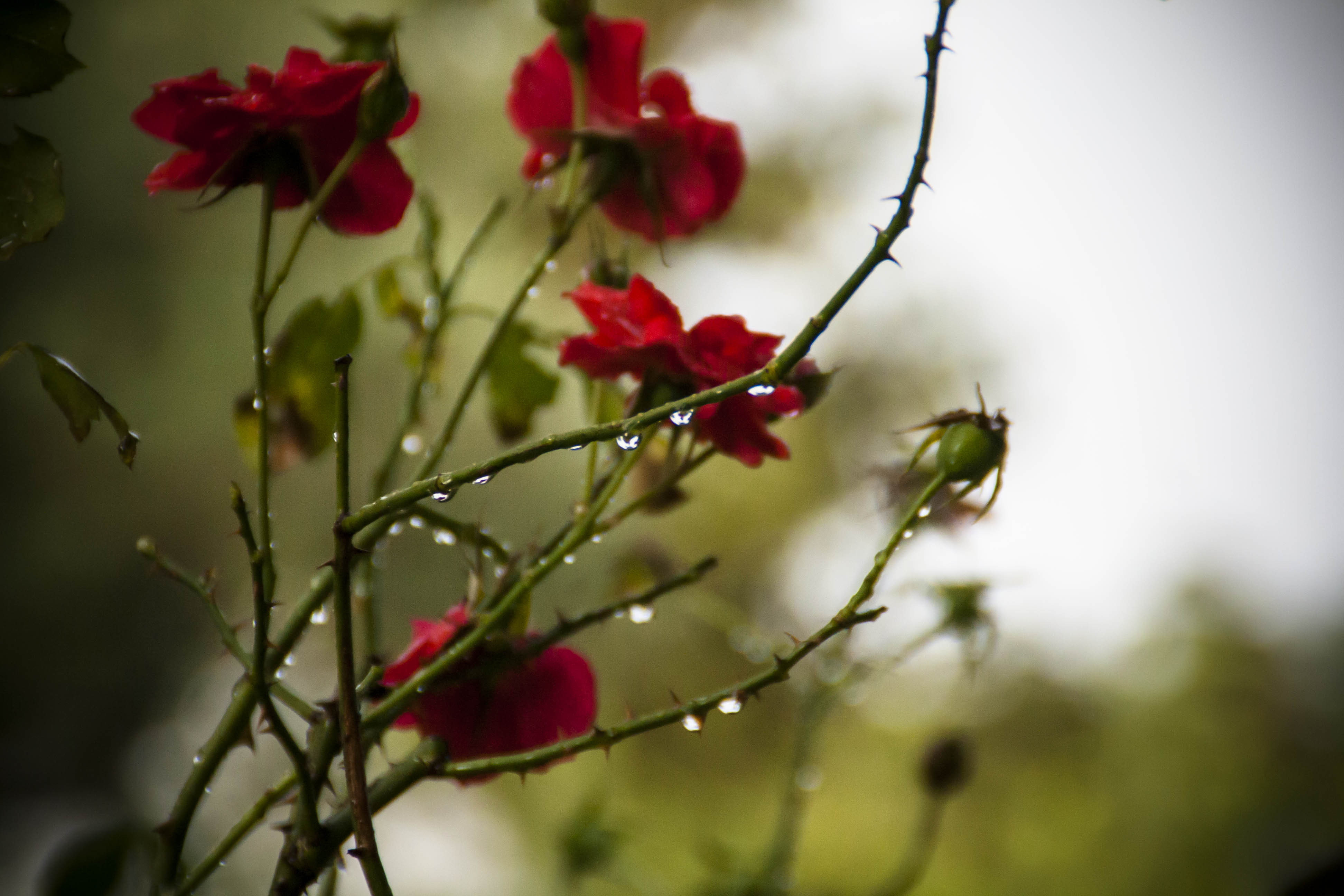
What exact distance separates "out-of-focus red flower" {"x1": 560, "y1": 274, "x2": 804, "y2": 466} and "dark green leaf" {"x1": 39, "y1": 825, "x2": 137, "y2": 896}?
178 millimetres

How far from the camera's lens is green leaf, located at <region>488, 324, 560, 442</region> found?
11.4 inches

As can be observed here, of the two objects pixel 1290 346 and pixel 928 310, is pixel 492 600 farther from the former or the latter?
pixel 928 310

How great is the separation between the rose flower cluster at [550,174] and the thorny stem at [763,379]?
0.02 metres

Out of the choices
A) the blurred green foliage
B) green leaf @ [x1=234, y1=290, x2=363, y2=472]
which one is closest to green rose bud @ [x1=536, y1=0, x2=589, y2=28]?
green leaf @ [x1=234, y1=290, x2=363, y2=472]

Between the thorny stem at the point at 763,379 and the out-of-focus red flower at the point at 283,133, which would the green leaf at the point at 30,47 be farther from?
the thorny stem at the point at 763,379

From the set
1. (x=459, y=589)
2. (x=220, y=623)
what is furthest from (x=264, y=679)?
(x=459, y=589)

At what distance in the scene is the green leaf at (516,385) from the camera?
0.29 meters

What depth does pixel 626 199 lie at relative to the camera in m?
0.26

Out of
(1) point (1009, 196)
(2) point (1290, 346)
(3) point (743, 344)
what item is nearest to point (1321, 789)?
(2) point (1290, 346)

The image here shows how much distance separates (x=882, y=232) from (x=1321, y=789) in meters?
0.89

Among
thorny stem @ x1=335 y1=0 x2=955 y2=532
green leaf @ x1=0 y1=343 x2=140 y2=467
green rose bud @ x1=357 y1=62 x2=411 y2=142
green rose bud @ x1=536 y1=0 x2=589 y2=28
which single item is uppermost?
green rose bud @ x1=536 y1=0 x2=589 y2=28

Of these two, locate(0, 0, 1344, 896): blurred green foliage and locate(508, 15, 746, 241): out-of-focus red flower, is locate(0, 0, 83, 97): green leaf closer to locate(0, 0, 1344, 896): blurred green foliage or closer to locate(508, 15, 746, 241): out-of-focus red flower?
locate(508, 15, 746, 241): out-of-focus red flower

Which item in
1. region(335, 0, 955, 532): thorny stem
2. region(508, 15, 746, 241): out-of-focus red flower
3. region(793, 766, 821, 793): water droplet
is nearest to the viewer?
region(335, 0, 955, 532): thorny stem

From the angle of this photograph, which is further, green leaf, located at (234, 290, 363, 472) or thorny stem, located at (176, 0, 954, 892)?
green leaf, located at (234, 290, 363, 472)
